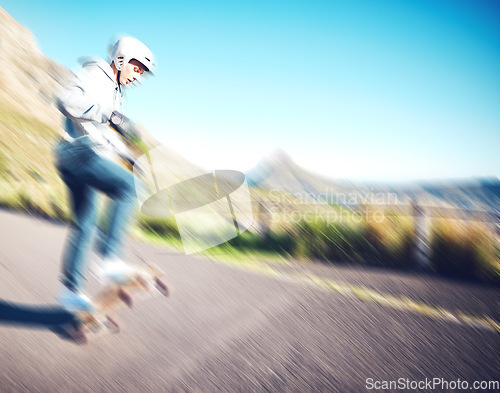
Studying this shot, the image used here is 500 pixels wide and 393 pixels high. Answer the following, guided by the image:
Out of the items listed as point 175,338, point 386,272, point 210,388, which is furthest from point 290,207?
point 210,388

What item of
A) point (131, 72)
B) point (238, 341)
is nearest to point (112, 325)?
point (238, 341)

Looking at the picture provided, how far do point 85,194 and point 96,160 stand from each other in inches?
11.3

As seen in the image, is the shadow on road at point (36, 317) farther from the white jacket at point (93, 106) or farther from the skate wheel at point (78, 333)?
the white jacket at point (93, 106)

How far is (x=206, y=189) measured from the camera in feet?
17.9

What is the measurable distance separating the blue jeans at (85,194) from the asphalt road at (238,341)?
1.50ft

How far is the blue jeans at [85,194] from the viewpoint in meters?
2.10

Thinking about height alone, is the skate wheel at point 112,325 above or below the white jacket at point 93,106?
below

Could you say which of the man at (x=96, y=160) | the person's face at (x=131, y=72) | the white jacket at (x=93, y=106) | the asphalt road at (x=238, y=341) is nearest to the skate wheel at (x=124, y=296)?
the man at (x=96, y=160)

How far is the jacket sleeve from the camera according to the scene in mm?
1954

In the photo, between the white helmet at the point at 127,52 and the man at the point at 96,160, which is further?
the white helmet at the point at 127,52

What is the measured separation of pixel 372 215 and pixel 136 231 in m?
4.56

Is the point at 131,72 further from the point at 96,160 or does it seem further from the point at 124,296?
the point at 124,296

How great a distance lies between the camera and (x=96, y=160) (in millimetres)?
2098

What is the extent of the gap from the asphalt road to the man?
39cm
